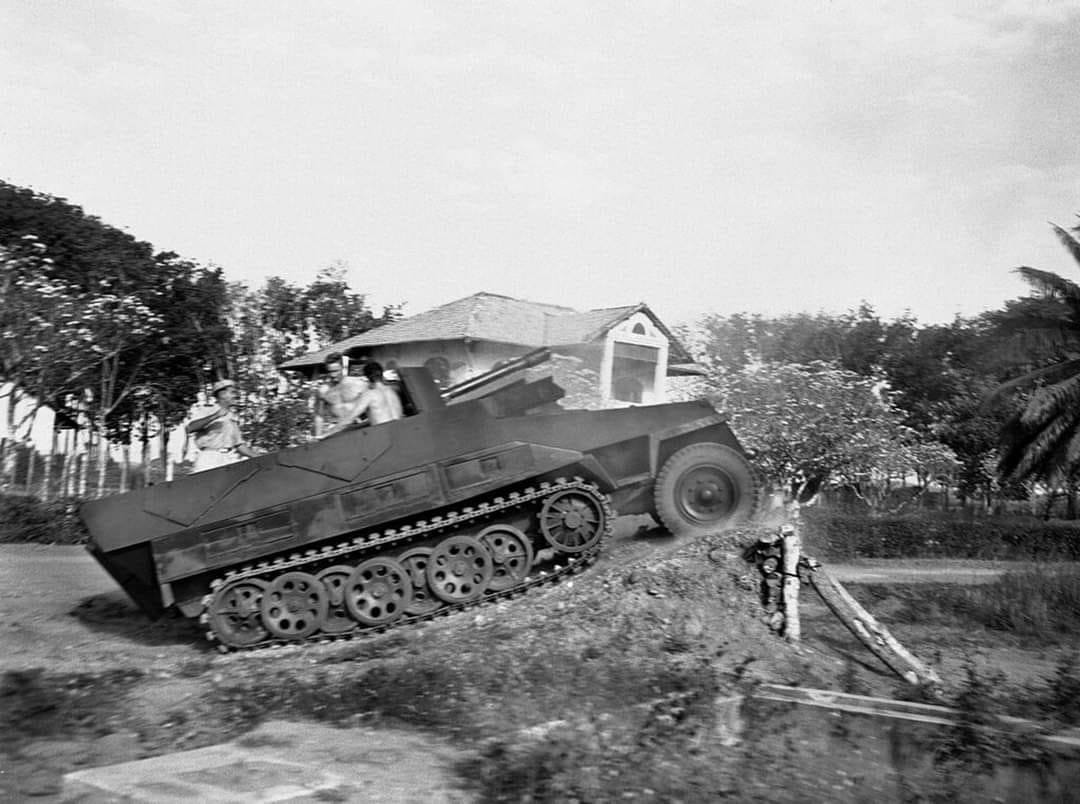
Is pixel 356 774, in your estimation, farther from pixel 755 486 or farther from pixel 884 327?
pixel 884 327

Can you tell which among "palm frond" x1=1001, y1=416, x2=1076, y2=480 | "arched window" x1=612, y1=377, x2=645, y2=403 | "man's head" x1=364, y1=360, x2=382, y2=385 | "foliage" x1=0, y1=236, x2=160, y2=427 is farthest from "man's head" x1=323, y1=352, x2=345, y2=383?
"palm frond" x1=1001, y1=416, x2=1076, y2=480

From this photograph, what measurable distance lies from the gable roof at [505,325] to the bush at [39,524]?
237 inches

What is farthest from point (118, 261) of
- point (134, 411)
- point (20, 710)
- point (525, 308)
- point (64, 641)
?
point (20, 710)

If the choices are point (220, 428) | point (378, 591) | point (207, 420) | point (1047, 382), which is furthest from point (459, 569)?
point (1047, 382)

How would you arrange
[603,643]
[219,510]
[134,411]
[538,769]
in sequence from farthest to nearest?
[134,411] < [219,510] < [603,643] < [538,769]

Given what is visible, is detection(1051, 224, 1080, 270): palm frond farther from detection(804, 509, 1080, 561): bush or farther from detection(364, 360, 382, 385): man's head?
detection(364, 360, 382, 385): man's head

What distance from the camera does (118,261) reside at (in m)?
33.4

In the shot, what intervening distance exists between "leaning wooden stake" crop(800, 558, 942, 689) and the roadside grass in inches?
195

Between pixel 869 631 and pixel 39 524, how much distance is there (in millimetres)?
18489

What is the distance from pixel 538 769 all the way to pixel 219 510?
5.22 meters

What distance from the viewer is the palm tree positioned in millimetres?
27547

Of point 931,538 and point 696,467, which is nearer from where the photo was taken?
point 696,467

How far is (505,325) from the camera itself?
26.6 m

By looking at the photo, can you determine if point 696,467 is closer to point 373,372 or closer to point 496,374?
point 496,374
